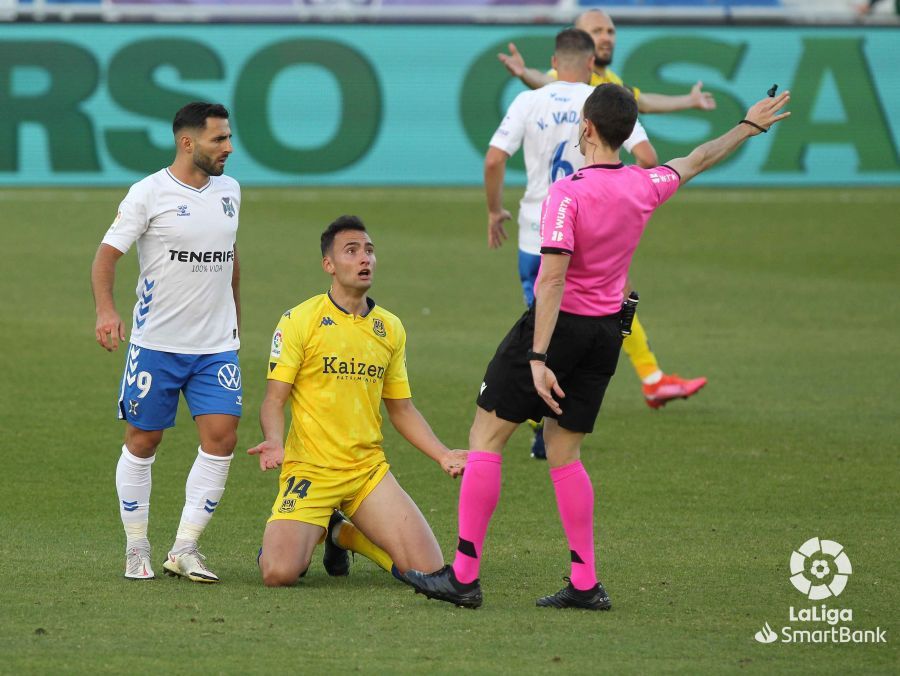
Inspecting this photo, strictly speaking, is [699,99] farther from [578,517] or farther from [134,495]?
[134,495]

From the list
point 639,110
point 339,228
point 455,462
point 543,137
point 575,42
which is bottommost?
point 455,462

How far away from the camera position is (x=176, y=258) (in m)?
6.72

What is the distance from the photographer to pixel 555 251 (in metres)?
5.92

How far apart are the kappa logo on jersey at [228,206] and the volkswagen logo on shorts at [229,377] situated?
0.67 meters

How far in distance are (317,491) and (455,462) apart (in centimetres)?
66

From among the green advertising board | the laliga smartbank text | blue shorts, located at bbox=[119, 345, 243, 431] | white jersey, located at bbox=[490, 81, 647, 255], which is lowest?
the laliga smartbank text

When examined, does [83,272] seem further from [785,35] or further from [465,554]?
[785,35]

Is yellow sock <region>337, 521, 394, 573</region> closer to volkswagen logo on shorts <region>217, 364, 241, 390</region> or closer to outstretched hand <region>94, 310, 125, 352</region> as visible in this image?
volkswagen logo on shorts <region>217, 364, 241, 390</region>

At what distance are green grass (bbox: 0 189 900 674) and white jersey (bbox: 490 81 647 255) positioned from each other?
4.92 feet

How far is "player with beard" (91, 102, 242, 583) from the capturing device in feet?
21.9

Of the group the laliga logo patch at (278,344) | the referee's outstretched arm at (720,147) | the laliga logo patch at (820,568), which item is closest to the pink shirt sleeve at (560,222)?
the referee's outstretched arm at (720,147)

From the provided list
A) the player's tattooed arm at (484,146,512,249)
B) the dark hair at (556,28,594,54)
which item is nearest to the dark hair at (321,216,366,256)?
the player's tattooed arm at (484,146,512,249)

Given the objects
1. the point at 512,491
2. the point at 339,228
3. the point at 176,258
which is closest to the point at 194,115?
the point at 176,258

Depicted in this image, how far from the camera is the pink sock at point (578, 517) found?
20.1 feet
